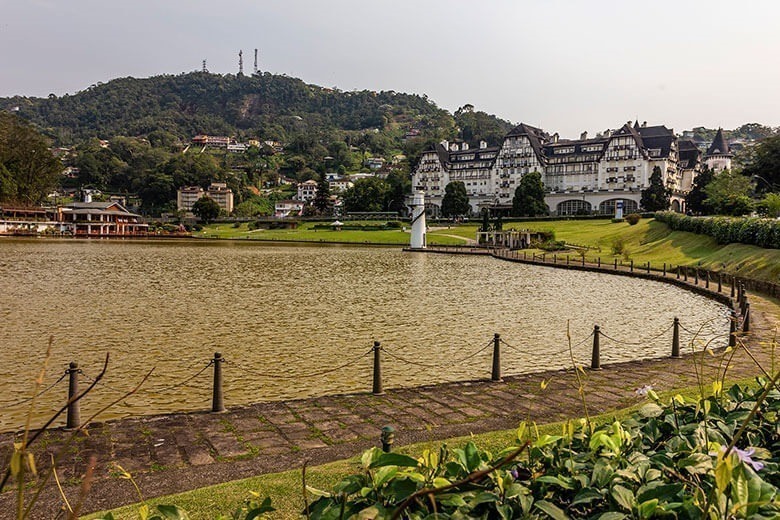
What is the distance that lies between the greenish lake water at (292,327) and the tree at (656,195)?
198ft

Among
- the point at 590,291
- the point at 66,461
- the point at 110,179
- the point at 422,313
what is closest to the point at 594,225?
the point at 590,291

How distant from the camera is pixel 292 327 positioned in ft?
58.5

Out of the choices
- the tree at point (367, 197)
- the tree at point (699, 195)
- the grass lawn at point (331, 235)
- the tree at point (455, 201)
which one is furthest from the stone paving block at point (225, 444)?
the tree at point (367, 197)

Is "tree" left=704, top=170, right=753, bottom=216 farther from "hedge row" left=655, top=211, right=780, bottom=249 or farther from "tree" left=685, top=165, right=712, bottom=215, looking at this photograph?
"tree" left=685, top=165, right=712, bottom=215

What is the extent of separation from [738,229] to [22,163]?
111 meters

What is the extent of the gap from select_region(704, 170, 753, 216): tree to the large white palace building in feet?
101

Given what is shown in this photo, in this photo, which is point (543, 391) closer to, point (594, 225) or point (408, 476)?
point (408, 476)

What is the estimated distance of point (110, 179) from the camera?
162m

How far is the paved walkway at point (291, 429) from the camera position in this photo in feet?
20.8

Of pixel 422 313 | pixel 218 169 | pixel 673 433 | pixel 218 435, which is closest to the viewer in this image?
pixel 673 433

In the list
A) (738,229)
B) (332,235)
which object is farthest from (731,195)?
(332,235)

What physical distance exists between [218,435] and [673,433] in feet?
19.4

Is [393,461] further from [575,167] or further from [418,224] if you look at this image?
[575,167]

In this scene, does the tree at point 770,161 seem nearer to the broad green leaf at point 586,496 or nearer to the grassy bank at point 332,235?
the grassy bank at point 332,235
